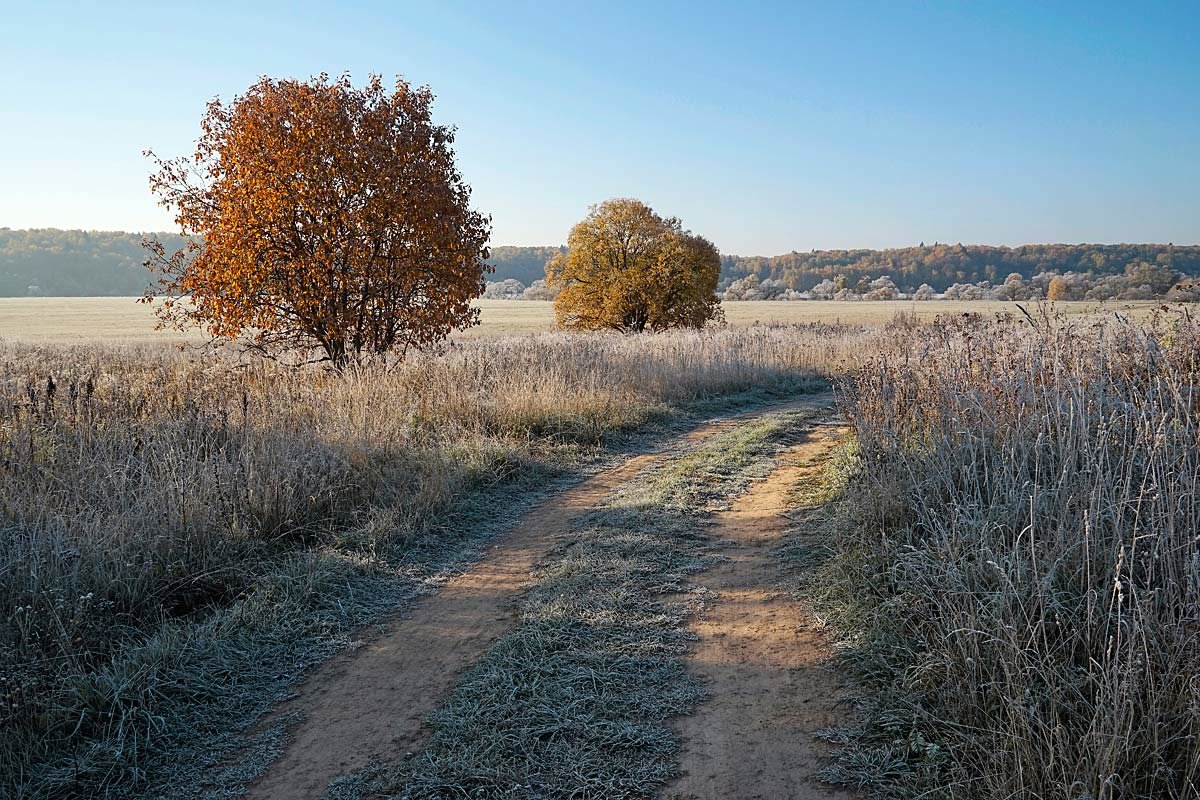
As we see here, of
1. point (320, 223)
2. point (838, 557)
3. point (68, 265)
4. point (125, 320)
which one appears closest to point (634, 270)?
point (320, 223)

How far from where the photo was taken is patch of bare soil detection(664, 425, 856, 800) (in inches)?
123

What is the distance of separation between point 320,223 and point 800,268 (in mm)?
99840

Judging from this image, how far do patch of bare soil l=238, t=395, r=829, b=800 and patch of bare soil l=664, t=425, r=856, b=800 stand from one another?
1.31 meters

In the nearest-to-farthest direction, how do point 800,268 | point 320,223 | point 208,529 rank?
point 208,529 < point 320,223 < point 800,268

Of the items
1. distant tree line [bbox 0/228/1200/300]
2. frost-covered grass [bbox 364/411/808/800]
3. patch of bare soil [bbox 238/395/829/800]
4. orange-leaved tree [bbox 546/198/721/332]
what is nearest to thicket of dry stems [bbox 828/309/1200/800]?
frost-covered grass [bbox 364/411/808/800]

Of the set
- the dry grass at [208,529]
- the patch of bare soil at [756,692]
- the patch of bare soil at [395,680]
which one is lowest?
the patch of bare soil at [395,680]

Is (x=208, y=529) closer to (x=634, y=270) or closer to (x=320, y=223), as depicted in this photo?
(x=320, y=223)

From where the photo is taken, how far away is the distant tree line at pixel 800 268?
3145 inches

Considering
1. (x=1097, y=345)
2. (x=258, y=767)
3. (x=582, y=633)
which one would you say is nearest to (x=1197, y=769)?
(x=582, y=633)

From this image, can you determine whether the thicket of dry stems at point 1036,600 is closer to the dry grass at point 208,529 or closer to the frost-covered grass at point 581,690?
the frost-covered grass at point 581,690

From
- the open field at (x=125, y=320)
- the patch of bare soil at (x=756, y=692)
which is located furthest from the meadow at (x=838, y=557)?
the open field at (x=125, y=320)

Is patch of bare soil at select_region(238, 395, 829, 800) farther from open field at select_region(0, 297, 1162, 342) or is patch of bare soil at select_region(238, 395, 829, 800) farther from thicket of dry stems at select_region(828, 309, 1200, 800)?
open field at select_region(0, 297, 1162, 342)

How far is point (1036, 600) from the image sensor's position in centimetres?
348

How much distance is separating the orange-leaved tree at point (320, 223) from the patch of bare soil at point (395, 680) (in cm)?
722
